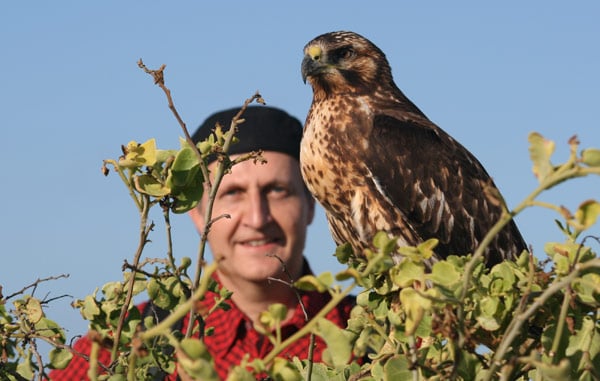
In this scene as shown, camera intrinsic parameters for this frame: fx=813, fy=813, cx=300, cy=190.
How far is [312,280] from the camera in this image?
0.87 metres

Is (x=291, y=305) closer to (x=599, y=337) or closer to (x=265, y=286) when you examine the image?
(x=265, y=286)

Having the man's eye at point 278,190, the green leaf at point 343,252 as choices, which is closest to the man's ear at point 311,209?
the man's eye at point 278,190

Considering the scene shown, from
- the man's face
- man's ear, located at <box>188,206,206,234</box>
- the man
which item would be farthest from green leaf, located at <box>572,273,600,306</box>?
man's ear, located at <box>188,206,206,234</box>

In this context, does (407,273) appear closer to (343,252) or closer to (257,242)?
(343,252)

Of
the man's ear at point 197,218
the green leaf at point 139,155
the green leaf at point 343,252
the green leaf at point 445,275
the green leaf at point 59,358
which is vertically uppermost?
the man's ear at point 197,218

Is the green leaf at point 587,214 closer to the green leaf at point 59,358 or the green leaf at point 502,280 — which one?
→ the green leaf at point 502,280

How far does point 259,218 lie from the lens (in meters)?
7.18

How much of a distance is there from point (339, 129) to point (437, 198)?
61cm

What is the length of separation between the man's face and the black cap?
148 mm

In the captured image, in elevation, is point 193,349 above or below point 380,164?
below

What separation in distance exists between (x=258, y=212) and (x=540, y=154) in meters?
6.34

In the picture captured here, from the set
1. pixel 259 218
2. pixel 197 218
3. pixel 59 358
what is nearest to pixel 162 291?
pixel 59 358

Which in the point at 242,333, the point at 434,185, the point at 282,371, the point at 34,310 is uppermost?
the point at 242,333

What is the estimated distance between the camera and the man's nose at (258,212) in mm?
7172
